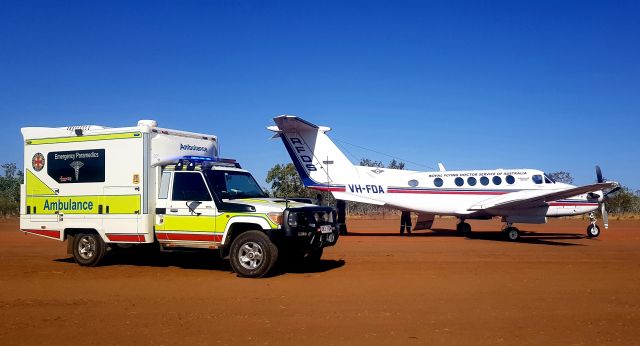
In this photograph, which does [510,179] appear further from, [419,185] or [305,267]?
[305,267]

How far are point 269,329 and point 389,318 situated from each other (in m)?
1.57

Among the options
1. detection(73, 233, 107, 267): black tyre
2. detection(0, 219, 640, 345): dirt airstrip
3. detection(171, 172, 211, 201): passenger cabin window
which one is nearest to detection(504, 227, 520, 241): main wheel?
detection(0, 219, 640, 345): dirt airstrip

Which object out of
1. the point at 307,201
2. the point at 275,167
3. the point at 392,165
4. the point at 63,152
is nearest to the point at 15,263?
the point at 63,152

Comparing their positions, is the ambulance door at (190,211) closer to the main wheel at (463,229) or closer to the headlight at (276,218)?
the headlight at (276,218)

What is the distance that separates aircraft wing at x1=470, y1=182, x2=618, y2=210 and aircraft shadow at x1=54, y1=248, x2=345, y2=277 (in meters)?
9.54

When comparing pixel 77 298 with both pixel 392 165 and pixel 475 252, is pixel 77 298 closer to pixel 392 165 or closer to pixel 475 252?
pixel 475 252

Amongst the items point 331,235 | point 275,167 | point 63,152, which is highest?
point 275,167

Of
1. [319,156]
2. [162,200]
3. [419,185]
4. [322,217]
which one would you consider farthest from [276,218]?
[419,185]

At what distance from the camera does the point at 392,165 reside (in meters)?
60.9

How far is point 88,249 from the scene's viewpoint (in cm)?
1183

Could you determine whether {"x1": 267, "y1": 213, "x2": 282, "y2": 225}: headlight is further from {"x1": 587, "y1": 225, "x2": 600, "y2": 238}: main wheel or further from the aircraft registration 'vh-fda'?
{"x1": 587, "y1": 225, "x2": 600, "y2": 238}: main wheel

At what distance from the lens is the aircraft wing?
61.1 ft

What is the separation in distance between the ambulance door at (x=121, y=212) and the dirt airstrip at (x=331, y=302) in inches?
31.2

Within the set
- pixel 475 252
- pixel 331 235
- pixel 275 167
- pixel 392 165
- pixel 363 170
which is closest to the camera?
pixel 331 235
